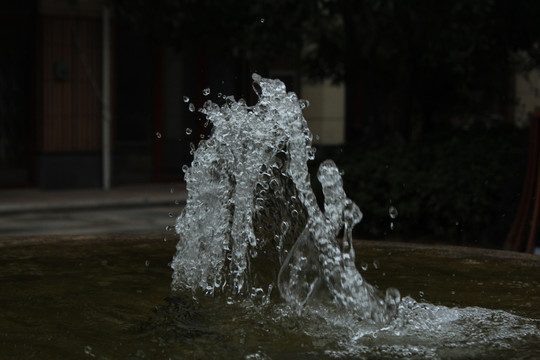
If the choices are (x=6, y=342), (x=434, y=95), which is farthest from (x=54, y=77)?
(x=6, y=342)

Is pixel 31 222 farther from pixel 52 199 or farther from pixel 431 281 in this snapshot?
pixel 431 281

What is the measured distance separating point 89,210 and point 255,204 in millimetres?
8845

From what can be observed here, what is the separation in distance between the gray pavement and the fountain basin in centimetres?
486

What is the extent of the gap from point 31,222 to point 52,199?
240 centimetres

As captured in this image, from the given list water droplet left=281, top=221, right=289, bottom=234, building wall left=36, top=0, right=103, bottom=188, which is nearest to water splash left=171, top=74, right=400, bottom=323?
water droplet left=281, top=221, right=289, bottom=234

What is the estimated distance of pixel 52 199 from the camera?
13469mm

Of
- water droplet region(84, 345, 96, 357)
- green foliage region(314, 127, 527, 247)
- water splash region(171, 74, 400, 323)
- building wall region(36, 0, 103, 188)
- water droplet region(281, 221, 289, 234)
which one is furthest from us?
building wall region(36, 0, 103, 188)

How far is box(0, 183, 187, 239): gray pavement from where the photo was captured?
10.3 meters

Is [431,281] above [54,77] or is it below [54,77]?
below

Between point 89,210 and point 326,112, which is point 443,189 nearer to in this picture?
point 89,210

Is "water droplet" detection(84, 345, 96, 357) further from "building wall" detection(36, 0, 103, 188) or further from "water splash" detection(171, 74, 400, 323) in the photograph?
"building wall" detection(36, 0, 103, 188)

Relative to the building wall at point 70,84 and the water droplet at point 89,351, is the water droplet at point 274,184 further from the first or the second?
the building wall at point 70,84

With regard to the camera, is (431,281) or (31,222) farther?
(31,222)

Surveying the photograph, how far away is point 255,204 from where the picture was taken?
420 cm
